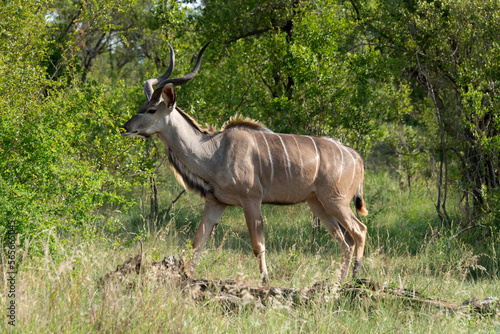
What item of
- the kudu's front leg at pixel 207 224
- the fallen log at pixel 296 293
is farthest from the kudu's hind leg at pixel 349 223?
the fallen log at pixel 296 293

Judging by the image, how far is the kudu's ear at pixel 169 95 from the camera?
195 inches

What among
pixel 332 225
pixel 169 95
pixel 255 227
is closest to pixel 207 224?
pixel 255 227

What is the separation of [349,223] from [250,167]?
1245 mm

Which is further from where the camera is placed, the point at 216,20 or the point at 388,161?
the point at 388,161

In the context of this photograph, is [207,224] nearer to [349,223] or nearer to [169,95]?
[169,95]

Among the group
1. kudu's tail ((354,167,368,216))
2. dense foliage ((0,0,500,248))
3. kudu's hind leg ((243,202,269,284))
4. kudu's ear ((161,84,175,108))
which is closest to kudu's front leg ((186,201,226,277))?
kudu's hind leg ((243,202,269,284))

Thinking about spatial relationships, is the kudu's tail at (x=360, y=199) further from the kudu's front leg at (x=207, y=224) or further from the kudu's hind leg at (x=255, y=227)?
the kudu's front leg at (x=207, y=224)

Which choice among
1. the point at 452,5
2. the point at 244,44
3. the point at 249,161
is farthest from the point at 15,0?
the point at 452,5

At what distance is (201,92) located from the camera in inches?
306

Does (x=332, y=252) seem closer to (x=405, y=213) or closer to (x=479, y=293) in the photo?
(x=479, y=293)

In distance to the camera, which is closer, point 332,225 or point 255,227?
point 255,227

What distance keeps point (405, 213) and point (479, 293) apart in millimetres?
3871

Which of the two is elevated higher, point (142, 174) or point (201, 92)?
point (201, 92)

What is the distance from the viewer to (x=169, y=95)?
501 centimetres
